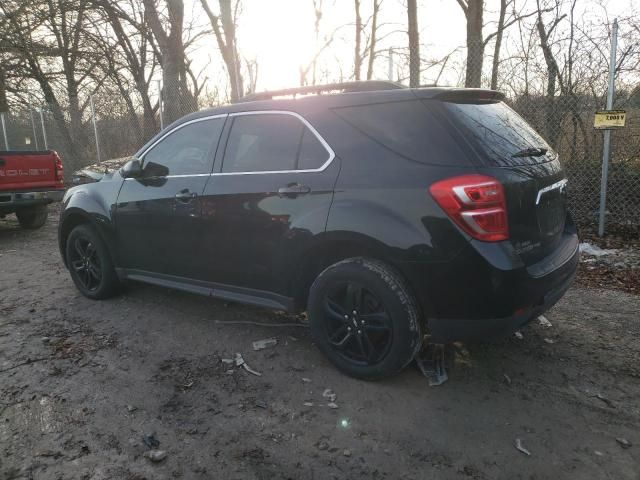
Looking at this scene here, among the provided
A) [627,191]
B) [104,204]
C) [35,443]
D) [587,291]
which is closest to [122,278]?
[104,204]

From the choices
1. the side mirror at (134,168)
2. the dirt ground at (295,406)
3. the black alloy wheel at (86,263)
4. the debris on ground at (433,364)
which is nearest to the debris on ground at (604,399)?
the dirt ground at (295,406)

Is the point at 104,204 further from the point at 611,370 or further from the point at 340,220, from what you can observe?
the point at 611,370

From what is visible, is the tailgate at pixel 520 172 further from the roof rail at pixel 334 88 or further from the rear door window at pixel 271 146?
the rear door window at pixel 271 146

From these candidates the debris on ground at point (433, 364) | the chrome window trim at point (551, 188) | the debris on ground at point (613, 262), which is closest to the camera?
the chrome window trim at point (551, 188)

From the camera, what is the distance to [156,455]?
7.82 ft

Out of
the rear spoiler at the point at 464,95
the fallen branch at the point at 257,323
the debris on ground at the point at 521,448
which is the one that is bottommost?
the debris on ground at the point at 521,448

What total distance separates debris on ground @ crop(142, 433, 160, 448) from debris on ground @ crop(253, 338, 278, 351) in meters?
1.10

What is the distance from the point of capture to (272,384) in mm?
3047

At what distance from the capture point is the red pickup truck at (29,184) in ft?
26.1

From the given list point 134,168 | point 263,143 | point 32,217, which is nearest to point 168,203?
point 134,168

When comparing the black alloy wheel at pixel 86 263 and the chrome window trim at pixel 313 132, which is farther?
the black alloy wheel at pixel 86 263

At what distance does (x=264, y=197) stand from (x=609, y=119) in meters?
4.78

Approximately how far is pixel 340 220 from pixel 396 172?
44cm

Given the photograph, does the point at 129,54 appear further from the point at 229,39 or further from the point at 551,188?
the point at 551,188
